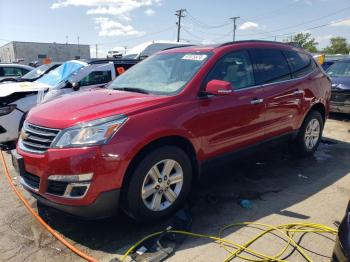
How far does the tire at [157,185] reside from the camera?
297cm

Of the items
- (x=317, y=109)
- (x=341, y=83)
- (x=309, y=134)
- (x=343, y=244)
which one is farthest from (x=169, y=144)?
(x=341, y=83)

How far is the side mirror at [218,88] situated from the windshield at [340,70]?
726 centimetres

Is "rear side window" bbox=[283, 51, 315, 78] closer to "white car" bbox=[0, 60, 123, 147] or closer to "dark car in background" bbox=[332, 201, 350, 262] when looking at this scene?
"white car" bbox=[0, 60, 123, 147]

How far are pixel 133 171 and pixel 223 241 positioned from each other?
3.43 feet

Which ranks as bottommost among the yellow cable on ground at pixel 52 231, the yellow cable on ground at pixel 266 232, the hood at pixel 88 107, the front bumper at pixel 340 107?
the yellow cable on ground at pixel 52 231

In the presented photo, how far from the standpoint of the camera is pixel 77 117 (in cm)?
294

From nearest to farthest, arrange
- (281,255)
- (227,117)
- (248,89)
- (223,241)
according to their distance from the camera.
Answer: (281,255) < (223,241) < (227,117) < (248,89)

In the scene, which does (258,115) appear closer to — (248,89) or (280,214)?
(248,89)

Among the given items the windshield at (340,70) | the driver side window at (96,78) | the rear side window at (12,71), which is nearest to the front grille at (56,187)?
the driver side window at (96,78)

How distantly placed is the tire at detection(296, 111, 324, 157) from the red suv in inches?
19.7

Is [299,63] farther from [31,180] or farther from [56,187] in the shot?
[31,180]

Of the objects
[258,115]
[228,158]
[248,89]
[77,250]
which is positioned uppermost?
[248,89]

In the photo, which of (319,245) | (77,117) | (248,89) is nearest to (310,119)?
(248,89)

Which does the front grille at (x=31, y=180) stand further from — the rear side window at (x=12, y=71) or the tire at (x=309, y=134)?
the rear side window at (x=12, y=71)
